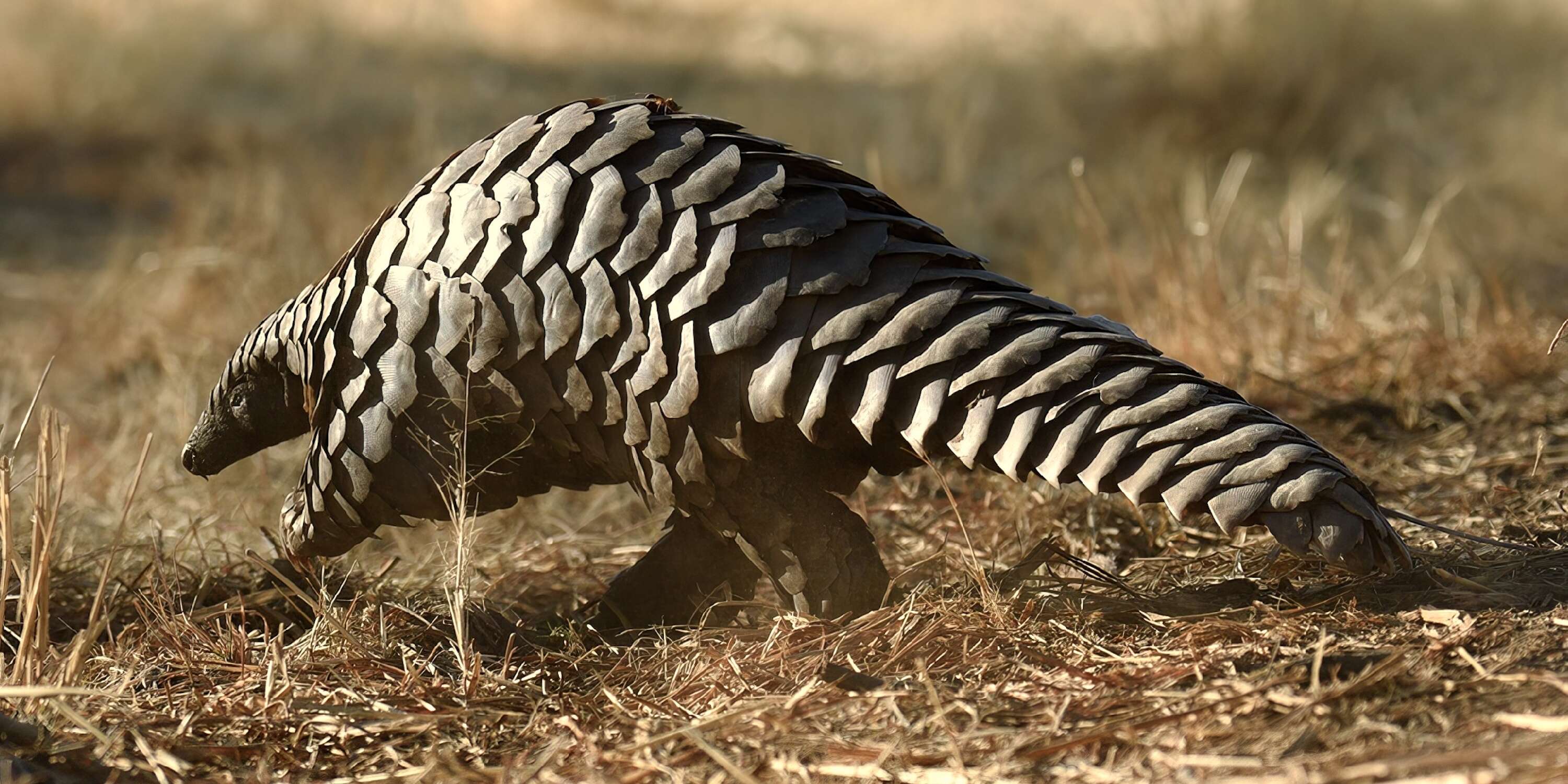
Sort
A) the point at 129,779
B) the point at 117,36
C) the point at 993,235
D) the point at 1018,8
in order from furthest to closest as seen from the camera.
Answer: the point at 1018,8, the point at 117,36, the point at 993,235, the point at 129,779

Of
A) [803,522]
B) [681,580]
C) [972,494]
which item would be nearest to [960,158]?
[972,494]

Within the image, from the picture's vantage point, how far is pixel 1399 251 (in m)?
4.50

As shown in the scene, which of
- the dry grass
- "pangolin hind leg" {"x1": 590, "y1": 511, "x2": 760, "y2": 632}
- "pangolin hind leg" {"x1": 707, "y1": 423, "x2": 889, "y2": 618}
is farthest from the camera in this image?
"pangolin hind leg" {"x1": 590, "y1": 511, "x2": 760, "y2": 632}

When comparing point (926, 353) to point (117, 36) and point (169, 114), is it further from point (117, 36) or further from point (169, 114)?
point (117, 36)

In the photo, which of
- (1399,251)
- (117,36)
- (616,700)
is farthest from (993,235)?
(117,36)

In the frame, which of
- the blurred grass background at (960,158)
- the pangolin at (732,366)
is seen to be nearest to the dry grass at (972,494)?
the blurred grass background at (960,158)

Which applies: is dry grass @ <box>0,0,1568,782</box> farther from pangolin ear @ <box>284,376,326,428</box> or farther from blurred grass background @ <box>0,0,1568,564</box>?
pangolin ear @ <box>284,376,326,428</box>

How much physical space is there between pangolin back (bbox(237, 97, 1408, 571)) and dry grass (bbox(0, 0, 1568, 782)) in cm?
20

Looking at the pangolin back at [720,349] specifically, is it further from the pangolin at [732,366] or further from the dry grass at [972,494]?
the dry grass at [972,494]

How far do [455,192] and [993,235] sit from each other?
155 inches

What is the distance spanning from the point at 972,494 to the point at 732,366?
1111 millimetres

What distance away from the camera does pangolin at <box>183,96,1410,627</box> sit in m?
1.64

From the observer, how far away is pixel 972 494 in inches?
107

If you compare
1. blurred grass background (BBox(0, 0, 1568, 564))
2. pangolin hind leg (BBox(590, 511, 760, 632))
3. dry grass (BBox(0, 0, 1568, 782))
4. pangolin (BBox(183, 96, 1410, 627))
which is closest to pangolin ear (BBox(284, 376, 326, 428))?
pangolin (BBox(183, 96, 1410, 627))
